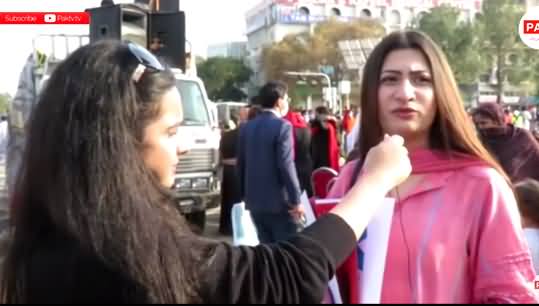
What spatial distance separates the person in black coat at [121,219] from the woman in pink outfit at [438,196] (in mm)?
215

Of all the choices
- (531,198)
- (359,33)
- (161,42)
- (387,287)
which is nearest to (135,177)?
(387,287)

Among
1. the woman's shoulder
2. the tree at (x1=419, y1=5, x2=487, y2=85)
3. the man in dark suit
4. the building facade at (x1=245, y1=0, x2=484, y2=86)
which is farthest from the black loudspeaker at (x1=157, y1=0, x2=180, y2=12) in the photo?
Answer: the building facade at (x1=245, y1=0, x2=484, y2=86)

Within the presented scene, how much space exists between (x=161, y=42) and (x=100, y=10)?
671 mm

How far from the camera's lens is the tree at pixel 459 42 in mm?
54531

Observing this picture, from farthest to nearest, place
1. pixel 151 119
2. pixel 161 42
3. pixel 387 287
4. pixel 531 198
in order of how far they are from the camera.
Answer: pixel 161 42 < pixel 531 198 < pixel 387 287 < pixel 151 119

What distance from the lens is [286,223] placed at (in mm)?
5898

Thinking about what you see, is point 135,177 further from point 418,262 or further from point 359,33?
point 359,33

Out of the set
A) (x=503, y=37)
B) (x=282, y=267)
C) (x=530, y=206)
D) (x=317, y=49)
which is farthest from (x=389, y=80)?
(x=317, y=49)

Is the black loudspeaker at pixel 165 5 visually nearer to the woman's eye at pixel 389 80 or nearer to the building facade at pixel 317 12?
the woman's eye at pixel 389 80

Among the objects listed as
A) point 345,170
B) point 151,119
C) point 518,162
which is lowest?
point 518,162

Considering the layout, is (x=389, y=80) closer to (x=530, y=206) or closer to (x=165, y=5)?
(x=530, y=206)

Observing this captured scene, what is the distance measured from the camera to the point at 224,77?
9075 cm

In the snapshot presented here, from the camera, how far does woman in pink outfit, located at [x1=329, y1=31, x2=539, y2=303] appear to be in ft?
5.56

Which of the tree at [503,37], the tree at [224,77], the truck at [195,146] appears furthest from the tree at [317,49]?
the truck at [195,146]
